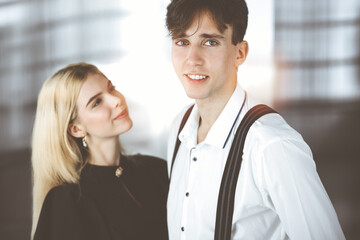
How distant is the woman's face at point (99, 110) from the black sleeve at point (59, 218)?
25cm

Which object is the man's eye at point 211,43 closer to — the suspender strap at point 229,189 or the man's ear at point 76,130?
the suspender strap at point 229,189

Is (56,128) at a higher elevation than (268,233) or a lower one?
higher

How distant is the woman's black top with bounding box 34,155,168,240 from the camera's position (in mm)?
1199

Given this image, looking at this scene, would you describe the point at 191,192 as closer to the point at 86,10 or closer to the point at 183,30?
the point at 183,30

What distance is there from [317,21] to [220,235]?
1648 millimetres

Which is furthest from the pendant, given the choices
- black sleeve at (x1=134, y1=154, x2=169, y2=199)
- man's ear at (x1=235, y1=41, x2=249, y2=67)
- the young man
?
man's ear at (x1=235, y1=41, x2=249, y2=67)

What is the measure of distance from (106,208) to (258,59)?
133 cm

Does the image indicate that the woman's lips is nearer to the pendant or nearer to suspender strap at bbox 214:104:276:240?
the pendant

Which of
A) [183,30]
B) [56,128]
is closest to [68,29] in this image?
[56,128]

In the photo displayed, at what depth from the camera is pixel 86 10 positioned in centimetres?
222

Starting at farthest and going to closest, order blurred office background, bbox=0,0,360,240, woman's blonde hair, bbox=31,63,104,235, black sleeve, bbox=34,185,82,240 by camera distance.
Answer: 1. blurred office background, bbox=0,0,360,240
2. woman's blonde hair, bbox=31,63,104,235
3. black sleeve, bbox=34,185,82,240

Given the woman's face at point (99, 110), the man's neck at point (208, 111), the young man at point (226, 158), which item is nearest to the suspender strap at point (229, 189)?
the young man at point (226, 158)

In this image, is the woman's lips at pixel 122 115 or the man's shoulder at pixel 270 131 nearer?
the man's shoulder at pixel 270 131

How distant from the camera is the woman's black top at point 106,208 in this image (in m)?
1.20
